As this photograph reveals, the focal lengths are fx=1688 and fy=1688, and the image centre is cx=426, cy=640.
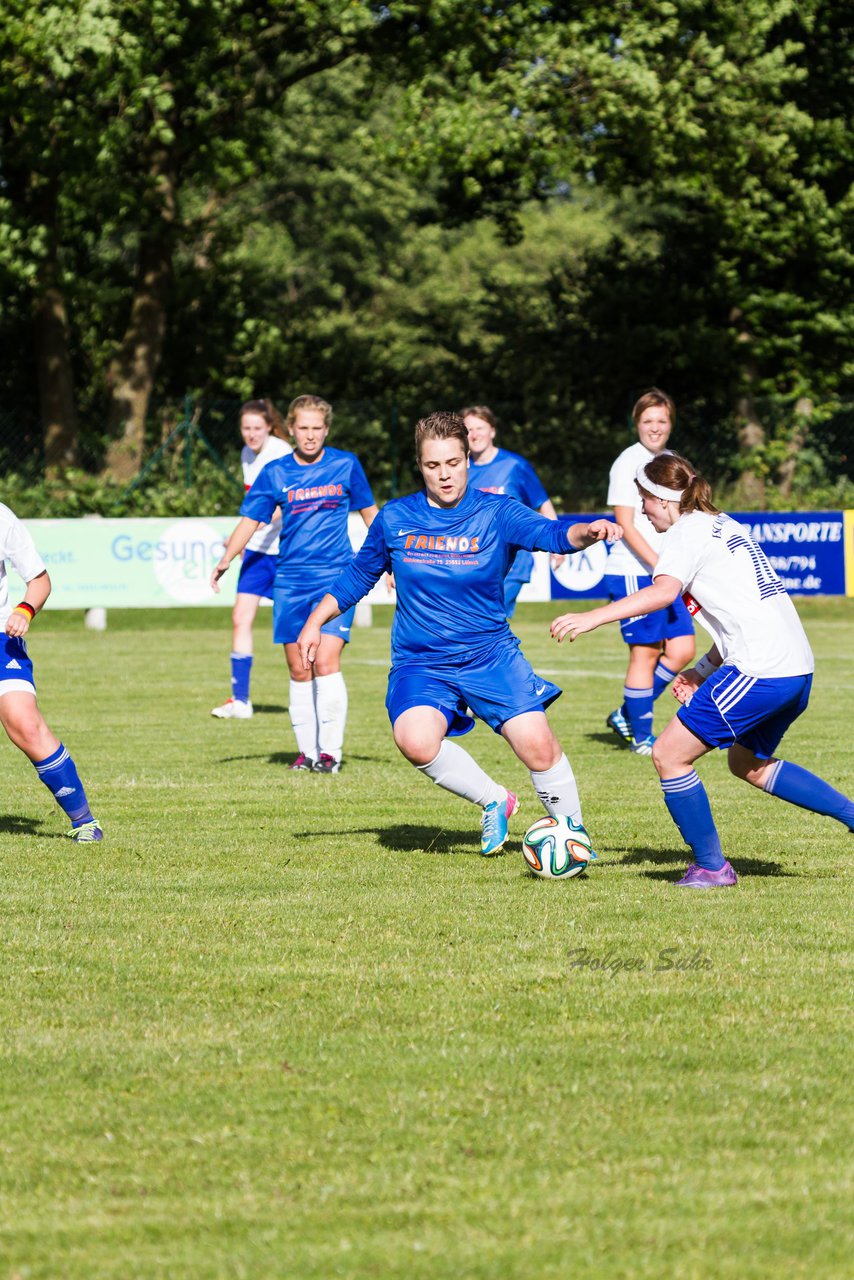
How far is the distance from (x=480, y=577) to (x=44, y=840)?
2.48 metres

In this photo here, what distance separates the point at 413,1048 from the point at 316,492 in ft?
19.9

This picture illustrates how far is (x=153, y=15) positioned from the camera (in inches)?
873

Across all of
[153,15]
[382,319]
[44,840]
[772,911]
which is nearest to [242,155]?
[153,15]

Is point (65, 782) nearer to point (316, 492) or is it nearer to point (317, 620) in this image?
point (317, 620)

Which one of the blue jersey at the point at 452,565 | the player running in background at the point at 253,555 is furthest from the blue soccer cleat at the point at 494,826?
the player running in background at the point at 253,555

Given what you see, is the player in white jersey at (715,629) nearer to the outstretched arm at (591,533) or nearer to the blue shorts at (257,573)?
the outstretched arm at (591,533)

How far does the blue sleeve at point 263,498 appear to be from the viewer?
33.8 ft

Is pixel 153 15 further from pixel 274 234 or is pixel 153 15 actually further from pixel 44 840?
pixel 274 234

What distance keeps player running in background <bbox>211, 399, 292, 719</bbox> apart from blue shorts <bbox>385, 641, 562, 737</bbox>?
510cm

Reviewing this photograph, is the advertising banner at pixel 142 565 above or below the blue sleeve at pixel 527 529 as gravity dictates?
below

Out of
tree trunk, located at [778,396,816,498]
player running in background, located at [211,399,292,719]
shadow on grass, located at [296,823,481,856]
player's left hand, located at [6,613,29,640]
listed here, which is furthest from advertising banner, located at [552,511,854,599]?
player's left hand, located at [6,613,29,640]

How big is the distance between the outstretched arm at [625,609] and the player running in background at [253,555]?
601cm

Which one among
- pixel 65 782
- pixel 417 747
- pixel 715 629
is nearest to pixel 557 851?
pixel 417 747

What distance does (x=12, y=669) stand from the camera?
7.28 meters
